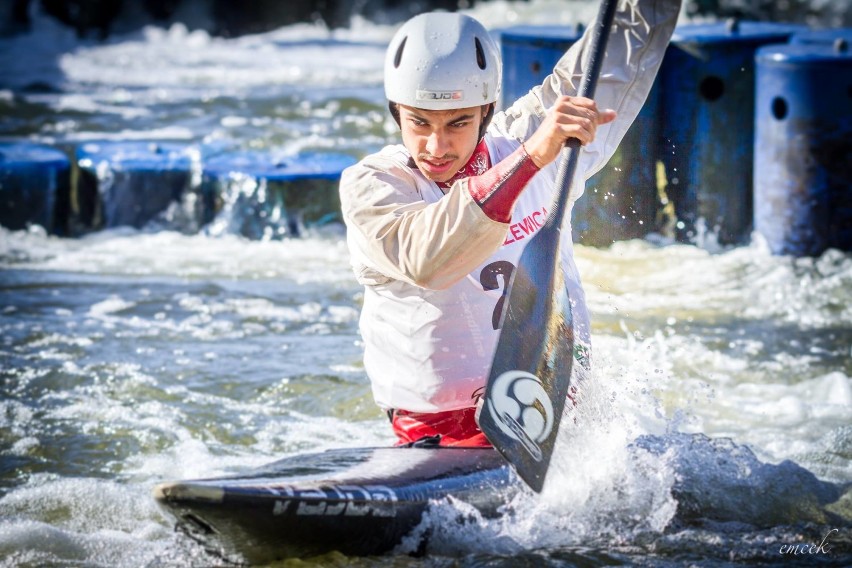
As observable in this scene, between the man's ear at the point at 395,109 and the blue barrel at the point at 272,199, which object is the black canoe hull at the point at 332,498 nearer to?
the man's ear at the point at 395,109

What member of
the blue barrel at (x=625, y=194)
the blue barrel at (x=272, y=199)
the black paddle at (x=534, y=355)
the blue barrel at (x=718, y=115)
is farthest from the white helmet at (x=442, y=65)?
the blue barrel at (x=272, y=199)

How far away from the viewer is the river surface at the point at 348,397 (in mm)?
4004

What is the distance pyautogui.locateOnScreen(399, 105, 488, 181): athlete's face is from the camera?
3.62m

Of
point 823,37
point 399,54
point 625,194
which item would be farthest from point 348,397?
point 823,37

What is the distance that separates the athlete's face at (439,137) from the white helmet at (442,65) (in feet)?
0.13

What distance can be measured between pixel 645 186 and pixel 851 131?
434 cm

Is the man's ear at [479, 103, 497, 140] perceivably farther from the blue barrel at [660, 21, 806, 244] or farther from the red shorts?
the blue barrel at [660, 21, 806, 244]

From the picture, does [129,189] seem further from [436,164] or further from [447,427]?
[436,164]

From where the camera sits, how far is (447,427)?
3957 mm

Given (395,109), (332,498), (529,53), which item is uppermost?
(395,109)

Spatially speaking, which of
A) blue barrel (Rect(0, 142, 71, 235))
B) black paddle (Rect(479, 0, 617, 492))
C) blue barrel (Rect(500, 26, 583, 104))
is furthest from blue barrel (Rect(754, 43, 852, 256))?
blue barrel (Rect(0, 142, 71, 235))

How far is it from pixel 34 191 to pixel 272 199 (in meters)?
1.77

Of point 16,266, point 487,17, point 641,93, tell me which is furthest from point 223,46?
point 641,93

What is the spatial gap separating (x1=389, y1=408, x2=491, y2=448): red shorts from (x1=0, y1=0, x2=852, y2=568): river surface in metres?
0.26
